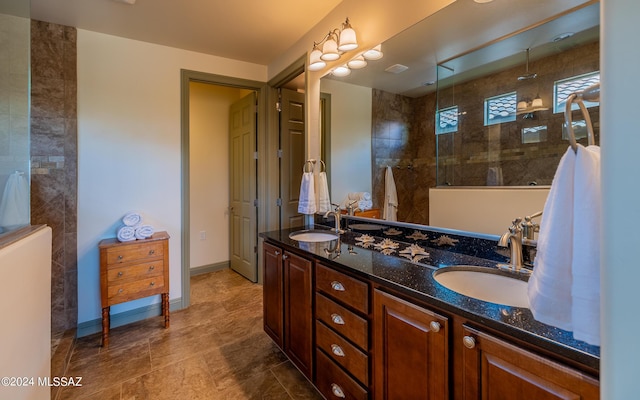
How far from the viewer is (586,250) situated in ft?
1.71

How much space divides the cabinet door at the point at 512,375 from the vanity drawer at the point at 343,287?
0.46 m

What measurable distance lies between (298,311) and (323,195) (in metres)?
1.00

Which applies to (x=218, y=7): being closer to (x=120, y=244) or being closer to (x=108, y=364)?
(x=120, y=244)

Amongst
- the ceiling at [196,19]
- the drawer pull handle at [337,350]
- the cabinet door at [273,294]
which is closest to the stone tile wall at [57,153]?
the ceiling at [196,19]

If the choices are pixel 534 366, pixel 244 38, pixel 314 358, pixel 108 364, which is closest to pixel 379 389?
pixel 314 358

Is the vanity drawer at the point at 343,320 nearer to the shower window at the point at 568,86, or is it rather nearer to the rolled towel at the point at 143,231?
the shower window at the point at 568,86

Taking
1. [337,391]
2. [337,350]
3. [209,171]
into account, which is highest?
[209,171]

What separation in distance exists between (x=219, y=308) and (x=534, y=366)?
273cm

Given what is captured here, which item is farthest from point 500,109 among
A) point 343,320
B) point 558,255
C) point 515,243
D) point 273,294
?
point 273,294

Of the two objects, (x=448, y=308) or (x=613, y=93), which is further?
(x=448, y=308)

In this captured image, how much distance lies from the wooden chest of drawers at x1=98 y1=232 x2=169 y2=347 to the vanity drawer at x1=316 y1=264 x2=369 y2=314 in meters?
1.68

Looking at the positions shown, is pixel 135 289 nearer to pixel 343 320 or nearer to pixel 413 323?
pixel 343 320

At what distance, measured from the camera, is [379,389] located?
120cm

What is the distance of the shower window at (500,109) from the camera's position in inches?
50.3
